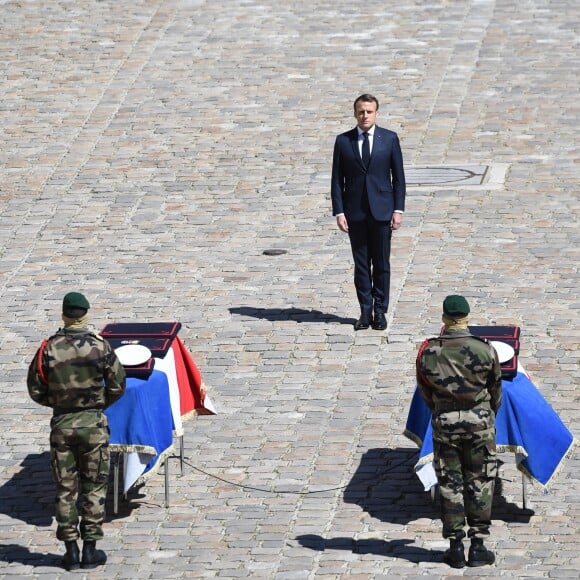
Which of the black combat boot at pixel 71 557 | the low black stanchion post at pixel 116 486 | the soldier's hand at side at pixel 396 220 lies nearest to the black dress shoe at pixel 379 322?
the soldier's hand at side at pixel 396 220

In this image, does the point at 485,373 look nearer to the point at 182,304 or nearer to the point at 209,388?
the point at 209,388

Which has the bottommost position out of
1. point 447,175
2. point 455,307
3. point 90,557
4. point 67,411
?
point 447,175

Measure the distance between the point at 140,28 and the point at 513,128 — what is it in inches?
279

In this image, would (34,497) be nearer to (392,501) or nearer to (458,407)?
(392,501)

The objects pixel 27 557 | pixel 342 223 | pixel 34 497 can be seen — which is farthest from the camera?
pixel 342 223

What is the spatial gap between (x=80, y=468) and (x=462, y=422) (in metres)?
2.56

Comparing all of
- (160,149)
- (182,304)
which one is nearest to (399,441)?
(182,304)

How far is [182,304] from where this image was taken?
1551 cm

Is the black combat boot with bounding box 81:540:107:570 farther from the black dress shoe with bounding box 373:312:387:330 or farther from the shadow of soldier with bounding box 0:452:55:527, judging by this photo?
the black dress shoe with bounding box 373:312:387:330

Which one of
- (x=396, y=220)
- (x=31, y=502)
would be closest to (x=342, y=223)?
(x=396, y=220)

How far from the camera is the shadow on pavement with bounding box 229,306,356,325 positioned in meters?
15.0

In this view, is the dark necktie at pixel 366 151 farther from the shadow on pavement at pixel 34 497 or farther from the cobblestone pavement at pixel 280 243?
the shadow on pavement at pixel 34 497

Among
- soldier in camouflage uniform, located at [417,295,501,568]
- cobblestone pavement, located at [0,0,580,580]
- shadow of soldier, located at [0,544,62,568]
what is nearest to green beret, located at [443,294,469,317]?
soldier in camouflage uniform, located at [417,295,501,568]

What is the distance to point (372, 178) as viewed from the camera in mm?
14445
